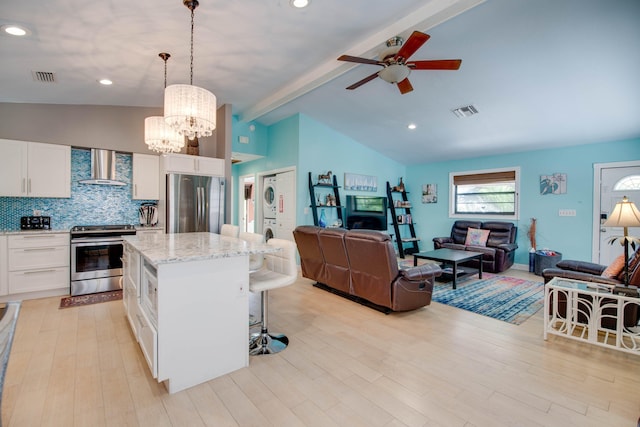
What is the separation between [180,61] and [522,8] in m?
3.52

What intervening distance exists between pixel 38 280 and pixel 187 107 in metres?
3.26

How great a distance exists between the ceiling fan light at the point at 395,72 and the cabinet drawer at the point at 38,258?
14.6ft

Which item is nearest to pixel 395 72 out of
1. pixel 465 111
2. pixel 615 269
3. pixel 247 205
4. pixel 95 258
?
pixel 465 111

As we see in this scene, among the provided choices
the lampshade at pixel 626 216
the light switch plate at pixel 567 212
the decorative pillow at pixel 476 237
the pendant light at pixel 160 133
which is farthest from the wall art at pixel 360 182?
the lampshade at pixel 626 216

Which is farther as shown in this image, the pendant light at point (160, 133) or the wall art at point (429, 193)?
the wall art at point (429, 193)

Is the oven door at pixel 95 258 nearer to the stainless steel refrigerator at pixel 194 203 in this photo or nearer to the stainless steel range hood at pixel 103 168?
the stainless steel refrigerator at pixel 194 203

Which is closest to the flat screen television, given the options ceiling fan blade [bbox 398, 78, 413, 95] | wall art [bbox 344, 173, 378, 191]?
wall art [bbox 344, 173, 378, 191]

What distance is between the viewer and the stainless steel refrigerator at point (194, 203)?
4.39m

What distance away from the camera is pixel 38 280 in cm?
368

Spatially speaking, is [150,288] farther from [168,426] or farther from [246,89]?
[246,89]

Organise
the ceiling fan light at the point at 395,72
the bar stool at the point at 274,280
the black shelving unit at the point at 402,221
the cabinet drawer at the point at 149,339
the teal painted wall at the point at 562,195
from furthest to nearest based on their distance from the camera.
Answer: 1. the black shelving unit at the point at 402,221
2. the teal painted wall at the point at 562,195
3. the ceiling fan light at the point at 395,72
4. the bar stool at the point at 274,280
5. the cabinet drawer at the point at 149,339

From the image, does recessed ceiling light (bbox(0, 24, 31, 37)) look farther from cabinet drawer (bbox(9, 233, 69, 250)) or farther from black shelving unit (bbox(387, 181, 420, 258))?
black shelving unit (bbox(387, 181, 420, 258))

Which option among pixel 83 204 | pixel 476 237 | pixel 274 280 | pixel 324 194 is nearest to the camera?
pixel 274 280

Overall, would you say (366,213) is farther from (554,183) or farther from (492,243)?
(554,183)
